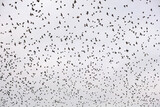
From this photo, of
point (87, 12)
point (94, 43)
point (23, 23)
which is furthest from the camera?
point (94, 43)

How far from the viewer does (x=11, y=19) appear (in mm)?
19719

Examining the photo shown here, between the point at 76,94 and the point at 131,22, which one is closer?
the point at 131,22

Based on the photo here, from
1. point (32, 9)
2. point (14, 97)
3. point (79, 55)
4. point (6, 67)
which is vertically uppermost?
point (32, 9)

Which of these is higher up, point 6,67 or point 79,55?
point 79,55

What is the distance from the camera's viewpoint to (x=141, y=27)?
2042 cm

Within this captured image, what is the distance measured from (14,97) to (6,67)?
713 cm

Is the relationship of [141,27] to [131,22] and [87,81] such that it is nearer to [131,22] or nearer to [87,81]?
[131,22]

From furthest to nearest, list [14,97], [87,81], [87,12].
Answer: [14,97], [87,81], [87,12]

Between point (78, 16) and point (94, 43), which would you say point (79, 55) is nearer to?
point (94, 43)

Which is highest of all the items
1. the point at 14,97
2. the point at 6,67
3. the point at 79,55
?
the point at 79,55

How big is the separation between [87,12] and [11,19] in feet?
16.6

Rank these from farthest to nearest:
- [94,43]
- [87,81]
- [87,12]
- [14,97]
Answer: [14,97] → [87,81] → [94,43] → [87,12]

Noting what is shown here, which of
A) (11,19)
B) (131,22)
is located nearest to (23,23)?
(11,19)

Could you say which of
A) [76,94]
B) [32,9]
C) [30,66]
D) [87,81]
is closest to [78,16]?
[32,9]
